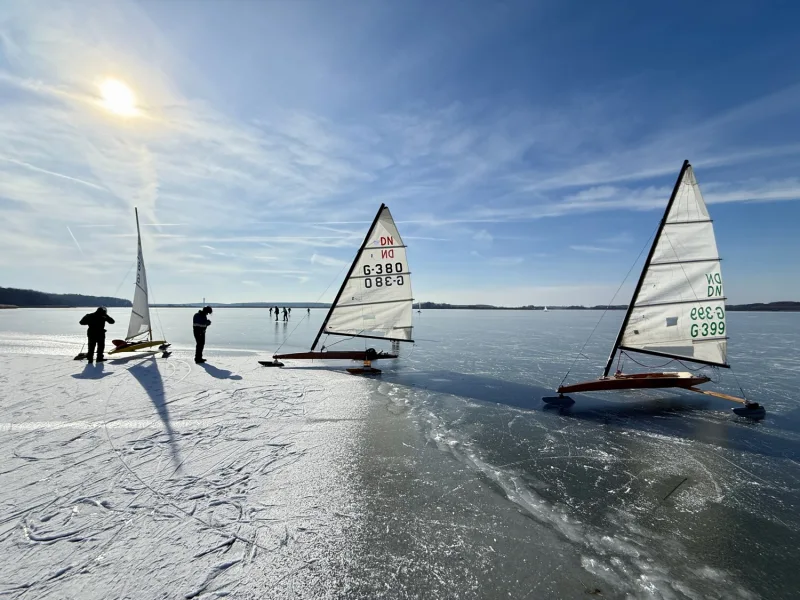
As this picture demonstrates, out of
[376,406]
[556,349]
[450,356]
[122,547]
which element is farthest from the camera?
[556,349]

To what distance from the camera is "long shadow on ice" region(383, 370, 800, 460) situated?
7.33m

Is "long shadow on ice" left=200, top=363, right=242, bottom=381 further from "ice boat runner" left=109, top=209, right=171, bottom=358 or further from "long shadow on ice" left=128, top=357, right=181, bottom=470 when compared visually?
"ice boat runner" left=109, top=209, right=171, bottom=358

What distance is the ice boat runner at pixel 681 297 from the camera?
10.5 meters

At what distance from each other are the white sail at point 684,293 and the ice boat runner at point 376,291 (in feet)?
27.5

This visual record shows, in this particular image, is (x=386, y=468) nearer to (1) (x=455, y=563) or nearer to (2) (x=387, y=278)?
(1) (x=455, y=563)

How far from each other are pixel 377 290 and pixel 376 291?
2.4 inches

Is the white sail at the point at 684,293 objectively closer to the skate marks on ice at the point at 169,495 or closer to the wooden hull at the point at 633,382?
the wooden hull at the point at 633,382

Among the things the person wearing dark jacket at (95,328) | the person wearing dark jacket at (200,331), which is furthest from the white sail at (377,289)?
the person wearing dark jacket at (95,328)

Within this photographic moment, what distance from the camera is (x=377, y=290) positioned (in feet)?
48.2

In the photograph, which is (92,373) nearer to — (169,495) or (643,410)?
(169,495)

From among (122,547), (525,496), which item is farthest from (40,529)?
(525,496)

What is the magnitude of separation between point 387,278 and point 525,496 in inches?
425

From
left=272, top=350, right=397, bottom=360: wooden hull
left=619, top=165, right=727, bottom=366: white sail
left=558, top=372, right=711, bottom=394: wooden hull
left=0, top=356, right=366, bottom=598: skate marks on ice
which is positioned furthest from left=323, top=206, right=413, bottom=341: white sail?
left=619, top=165, right=727, bottom=366: white sail

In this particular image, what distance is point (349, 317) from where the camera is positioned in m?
14.8
